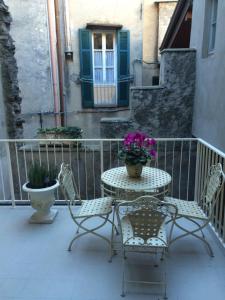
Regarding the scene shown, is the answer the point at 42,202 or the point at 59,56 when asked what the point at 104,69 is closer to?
the point at 59,56

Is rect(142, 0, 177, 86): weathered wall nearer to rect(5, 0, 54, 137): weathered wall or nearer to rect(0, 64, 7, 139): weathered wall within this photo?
rect(5, 0, 54, 137): weathered wall

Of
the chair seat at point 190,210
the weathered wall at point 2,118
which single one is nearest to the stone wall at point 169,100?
the weathered wall at point 2,118

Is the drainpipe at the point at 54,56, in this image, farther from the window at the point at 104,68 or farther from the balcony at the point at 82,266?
the balcony at the point at 82,266

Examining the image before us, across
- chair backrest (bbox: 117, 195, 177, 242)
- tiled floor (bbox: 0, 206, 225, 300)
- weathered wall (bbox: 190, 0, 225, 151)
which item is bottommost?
tiled floor (bbox: 0, 206, 225, 300)

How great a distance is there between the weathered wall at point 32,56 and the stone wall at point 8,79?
143 centimetres

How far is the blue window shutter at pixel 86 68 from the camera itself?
7441 millimetres

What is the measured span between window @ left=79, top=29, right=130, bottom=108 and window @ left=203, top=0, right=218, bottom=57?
3.52m

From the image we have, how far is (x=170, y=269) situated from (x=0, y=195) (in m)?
3.22

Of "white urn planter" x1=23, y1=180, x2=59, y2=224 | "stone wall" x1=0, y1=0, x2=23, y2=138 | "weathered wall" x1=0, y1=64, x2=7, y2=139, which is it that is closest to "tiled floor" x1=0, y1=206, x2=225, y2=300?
"white urn planter" x1=23, y1=180, x2=59, y2=224

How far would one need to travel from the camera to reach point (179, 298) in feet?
6.58

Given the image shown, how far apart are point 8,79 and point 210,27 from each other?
3.76 m

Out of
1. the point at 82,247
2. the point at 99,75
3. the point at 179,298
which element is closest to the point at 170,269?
the point at 179,298

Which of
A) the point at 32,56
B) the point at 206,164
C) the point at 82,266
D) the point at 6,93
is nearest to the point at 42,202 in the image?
the point at 82,266

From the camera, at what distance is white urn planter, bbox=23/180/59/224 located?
2963 mm
